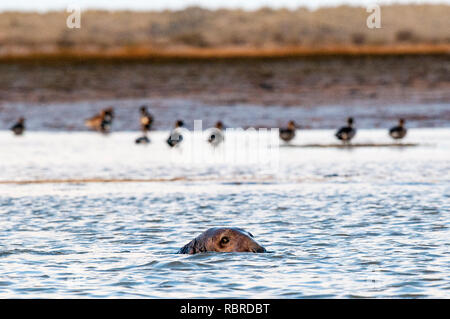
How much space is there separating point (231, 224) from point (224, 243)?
10.7 ft

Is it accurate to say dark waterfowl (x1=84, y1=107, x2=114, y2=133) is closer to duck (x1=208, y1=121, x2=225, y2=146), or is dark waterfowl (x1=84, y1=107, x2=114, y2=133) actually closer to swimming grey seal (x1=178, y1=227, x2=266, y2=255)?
duck (x1=208, y1=121, x2=225, y2=146)

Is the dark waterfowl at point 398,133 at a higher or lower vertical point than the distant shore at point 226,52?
lower

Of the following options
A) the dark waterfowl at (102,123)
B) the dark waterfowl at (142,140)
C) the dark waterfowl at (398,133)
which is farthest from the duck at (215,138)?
the dark waterfowl at (102,123)

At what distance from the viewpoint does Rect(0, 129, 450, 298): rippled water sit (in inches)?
495

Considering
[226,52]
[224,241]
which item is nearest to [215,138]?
[224,241]

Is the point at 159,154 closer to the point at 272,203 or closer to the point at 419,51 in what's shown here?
the point at 272,203

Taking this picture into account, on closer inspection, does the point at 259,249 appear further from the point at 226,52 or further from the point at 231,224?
the point at 226,52

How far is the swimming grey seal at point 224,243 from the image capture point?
14359 mm

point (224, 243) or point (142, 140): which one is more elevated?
point (142, 140)

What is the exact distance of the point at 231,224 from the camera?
1770 centimetres

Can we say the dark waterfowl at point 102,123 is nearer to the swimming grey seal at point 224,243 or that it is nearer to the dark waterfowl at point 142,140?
the dark waterfowl at point 142,140

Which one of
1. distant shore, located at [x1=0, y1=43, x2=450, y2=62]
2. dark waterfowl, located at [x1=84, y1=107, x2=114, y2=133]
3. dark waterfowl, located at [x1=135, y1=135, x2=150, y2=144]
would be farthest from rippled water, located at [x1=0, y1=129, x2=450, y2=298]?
distant shore, located at [x1=0, y1=43, x2=450, y2=62]

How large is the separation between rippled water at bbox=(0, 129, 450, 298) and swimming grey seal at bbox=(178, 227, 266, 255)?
0.17 meters

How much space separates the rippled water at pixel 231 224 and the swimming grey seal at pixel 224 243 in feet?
0.54
